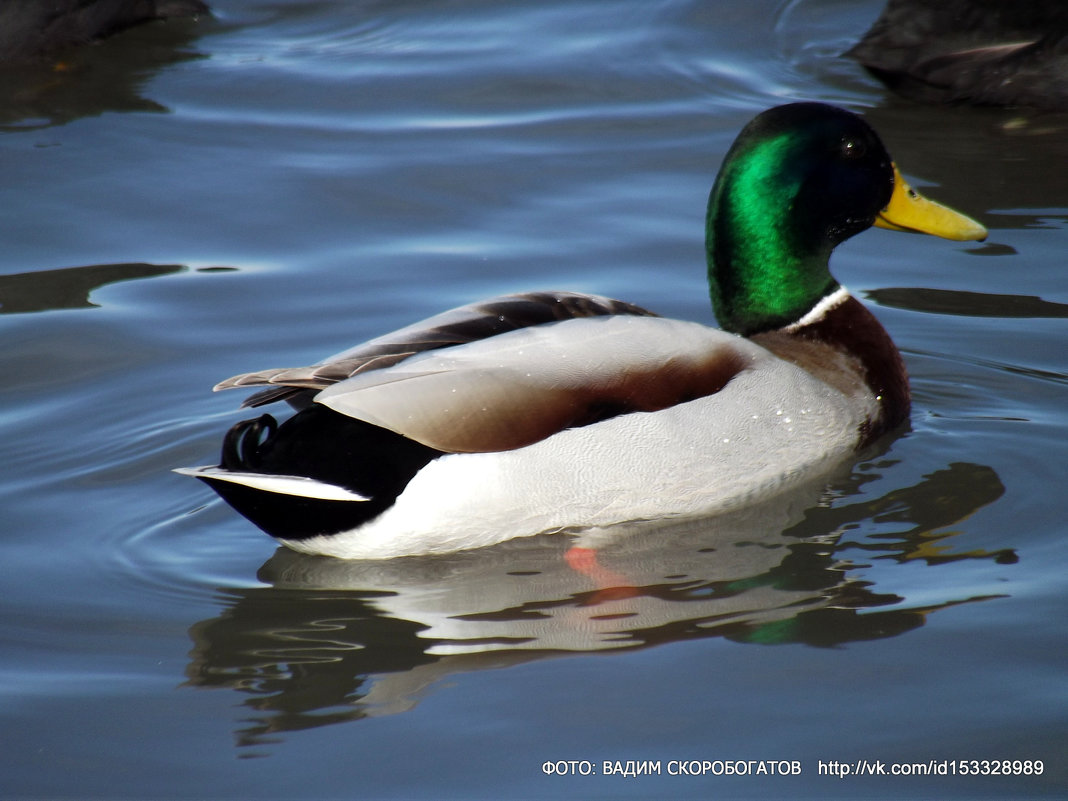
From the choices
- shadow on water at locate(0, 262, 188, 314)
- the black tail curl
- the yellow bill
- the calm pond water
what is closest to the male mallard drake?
the black tail curl

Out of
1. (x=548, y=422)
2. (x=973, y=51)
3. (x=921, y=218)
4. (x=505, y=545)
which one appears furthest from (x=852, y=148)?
(x=973, y=51)

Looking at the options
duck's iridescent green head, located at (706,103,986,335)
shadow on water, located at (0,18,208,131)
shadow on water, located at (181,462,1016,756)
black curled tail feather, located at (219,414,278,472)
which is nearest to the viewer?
shadow on water, located at (181,462,1016,756)

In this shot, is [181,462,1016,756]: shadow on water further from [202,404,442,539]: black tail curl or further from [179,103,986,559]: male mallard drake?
[202,404,442,539]: black tail curl

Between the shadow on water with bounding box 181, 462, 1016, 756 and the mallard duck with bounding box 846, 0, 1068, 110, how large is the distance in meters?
3.30

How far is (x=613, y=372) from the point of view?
12.8 ft

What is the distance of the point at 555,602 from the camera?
3.73m

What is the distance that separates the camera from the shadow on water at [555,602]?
11.3 ft

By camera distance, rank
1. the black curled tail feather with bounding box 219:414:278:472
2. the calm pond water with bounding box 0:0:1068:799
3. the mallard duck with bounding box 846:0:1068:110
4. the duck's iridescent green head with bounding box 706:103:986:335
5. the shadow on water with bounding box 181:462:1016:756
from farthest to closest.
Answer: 1. the mallard duck with bounding box 846:0:1068:110
2. the duck's iridescent green head with bounding box 706:103:986:335
3. the black curled tail feather with bounding box 219:414:278:472
4. the shadow on water with bounding box 181:462:1016:756
5. the calm pond water with bounding box 0:0:1068:799

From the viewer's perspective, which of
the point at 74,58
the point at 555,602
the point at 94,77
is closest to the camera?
the point at 555,602

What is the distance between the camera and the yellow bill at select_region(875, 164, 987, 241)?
4.83 metres

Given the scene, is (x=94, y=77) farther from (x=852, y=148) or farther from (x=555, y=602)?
(x=555, y=602)

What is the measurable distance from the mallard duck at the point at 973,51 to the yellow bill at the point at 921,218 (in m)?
2.34

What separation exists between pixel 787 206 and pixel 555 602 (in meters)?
1.57

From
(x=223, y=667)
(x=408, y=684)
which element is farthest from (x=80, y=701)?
(x=408, y=684)
